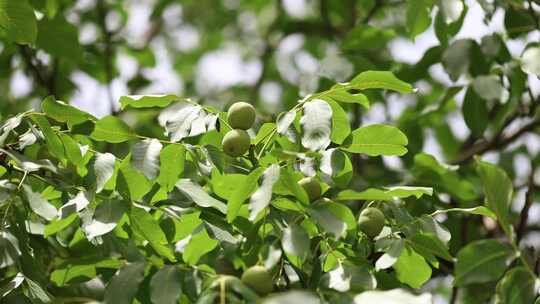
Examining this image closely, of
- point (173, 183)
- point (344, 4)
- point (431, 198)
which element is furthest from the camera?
point (344, 4)

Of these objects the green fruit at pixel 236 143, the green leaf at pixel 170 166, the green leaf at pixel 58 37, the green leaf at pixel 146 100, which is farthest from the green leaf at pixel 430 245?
the green leaf at pixel 58 37

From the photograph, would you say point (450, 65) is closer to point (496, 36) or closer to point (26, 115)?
point (496, 36)

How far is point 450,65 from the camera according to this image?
9.85ft

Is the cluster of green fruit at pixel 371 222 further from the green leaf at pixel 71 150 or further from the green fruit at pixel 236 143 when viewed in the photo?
the green leaf at pixel 71 150

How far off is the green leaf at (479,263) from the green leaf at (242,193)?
501 mm

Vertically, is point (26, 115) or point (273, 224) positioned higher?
point (26, 115)

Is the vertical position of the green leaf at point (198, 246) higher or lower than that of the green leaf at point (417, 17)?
lower

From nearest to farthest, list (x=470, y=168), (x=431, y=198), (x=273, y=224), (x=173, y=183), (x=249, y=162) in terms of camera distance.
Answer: (x=273, y=224)
(x=173, y=183)
(x=249, y=162)
(x=431, y=198)
(x=470, y=168)

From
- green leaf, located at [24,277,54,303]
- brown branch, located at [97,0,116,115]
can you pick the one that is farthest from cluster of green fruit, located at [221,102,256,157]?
brown branch, located at [97,0,116,115]

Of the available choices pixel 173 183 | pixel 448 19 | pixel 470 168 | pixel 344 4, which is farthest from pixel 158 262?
pixel 344 4

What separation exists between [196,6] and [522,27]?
15.5 feet

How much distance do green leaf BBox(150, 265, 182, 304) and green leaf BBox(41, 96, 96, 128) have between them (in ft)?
1.84

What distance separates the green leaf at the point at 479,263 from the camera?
1.67 m

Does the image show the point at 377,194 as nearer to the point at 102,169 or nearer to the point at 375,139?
the point at 375,139
